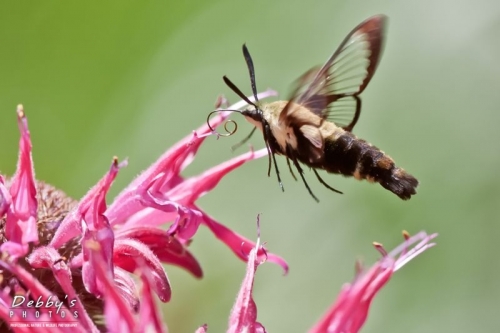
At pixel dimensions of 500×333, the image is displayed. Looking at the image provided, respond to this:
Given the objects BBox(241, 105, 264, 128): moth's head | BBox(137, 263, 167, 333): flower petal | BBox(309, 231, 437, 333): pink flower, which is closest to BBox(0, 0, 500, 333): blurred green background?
BBox(241, 105, 264, 128): moth's head

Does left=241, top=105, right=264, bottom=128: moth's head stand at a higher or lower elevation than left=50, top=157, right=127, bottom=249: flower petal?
higher

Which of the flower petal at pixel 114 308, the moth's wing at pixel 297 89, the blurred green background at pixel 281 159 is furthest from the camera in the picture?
the blurred green background at pixel 281 159

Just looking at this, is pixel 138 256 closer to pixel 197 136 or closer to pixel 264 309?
pixel 197 136

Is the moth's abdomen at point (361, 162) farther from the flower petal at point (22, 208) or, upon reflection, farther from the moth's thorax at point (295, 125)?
the flower petal at point (22, 208)

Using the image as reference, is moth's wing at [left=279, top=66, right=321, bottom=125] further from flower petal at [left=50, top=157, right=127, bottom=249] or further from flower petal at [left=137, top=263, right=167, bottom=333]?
flower petal at [left=137, top=263, right=167, bottom=333]

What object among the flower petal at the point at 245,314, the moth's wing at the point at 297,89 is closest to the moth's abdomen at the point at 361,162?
the moth's wing at the point at 297,89

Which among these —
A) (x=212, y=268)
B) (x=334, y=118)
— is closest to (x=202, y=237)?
(x=212, y=268)

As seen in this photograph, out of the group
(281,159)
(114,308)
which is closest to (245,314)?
(114,308)
